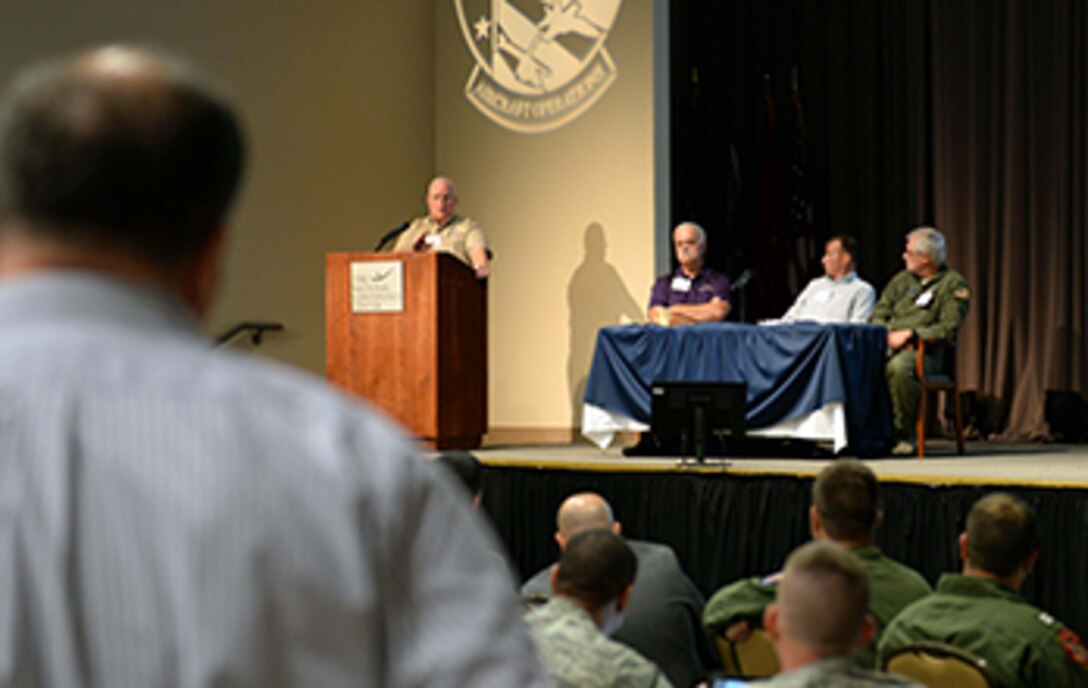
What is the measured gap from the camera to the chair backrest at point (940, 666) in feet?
8.25

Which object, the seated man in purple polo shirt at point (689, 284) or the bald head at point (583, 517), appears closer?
the bald head at point (583, 517)

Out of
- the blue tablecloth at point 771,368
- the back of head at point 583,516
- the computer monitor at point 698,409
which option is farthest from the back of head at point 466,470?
the blue tablecloth at point 771,368

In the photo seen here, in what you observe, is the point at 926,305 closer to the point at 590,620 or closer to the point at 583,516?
the point at 583,516

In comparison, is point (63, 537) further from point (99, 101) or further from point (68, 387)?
point (99, 101)

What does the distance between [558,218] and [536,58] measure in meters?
1.07

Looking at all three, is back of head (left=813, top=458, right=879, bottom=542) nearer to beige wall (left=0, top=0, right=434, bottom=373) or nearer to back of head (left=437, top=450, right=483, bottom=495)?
back of head (left=437, top=450, right=483, bottom=495)

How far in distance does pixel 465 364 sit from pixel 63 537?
6.15 metres

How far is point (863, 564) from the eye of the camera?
3.03 meters

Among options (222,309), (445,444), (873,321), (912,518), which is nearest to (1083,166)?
(873,321)

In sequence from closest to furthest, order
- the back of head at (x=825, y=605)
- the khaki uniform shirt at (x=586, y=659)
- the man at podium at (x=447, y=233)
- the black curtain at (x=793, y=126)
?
the back of head at (x=825, y=605), the khaki uniform shirt at (x=586, y=659), the man at podium at (x=447, y=233), the black curtain at (x=793, y=126)

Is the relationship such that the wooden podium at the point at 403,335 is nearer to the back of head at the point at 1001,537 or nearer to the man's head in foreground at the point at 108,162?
the back of head at the point at 1001,537

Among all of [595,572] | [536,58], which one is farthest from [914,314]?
[595,572]

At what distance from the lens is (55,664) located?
24.6 inches

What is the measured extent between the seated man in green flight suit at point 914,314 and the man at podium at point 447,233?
2195 mm
